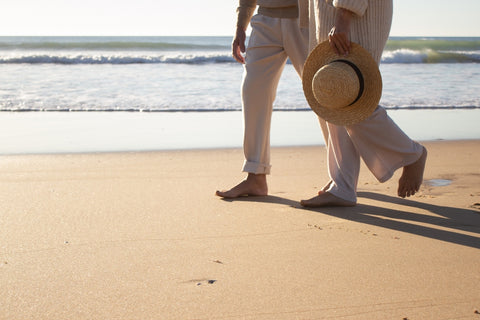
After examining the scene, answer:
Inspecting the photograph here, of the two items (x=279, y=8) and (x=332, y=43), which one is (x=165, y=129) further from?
(x=332, y=43)

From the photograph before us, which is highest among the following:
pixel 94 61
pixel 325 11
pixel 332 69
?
pixel 325 11

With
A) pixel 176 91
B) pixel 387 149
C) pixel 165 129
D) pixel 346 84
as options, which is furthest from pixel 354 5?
pixel 176 91

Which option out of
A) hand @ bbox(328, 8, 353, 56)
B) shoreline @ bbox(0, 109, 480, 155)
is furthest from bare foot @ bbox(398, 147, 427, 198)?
shoreline @ bbox(0, 109, 480, 155)

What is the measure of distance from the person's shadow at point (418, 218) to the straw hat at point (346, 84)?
0.50m

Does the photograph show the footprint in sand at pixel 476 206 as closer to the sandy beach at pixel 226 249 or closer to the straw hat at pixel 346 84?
the sandy beach at pixel 226 249

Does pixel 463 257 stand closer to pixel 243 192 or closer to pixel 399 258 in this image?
pixel 399 258

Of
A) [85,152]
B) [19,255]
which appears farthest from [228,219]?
[85,152]

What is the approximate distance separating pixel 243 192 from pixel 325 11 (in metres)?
1.13

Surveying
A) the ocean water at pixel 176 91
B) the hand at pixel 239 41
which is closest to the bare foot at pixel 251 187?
the hand at pixel 239 41

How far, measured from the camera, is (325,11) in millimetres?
2941

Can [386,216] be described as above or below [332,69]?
below

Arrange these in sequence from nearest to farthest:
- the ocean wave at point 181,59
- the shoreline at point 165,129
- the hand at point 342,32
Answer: the hand at point 342,32 → the shoreline at point 165,129 → the ocean wave at point 181,59

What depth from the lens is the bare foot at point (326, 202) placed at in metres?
3.21

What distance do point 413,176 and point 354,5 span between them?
2.91 ft
